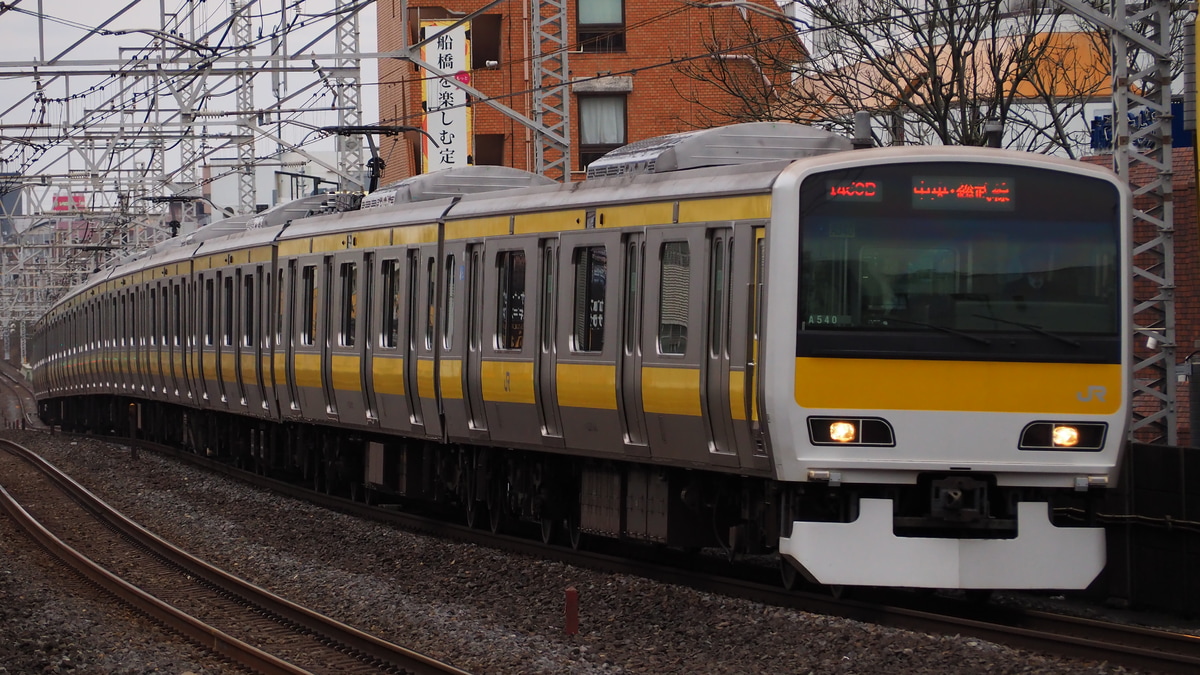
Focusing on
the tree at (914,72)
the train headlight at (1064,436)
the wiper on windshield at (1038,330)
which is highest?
the tree at (914,72)

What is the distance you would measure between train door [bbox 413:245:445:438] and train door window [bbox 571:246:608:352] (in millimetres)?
2583

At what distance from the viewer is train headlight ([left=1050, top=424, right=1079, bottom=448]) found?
383 inches

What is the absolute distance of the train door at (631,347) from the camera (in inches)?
447

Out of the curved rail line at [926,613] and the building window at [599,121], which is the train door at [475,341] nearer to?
the curved rail line at [926,613]

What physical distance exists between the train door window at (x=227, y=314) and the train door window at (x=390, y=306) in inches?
235

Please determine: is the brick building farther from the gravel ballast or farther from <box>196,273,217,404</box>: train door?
the gravel ballast

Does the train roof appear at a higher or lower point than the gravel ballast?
higher

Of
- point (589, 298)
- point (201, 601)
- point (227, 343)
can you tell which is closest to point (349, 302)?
point (201, 601)

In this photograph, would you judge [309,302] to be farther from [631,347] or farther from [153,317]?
[153,317]

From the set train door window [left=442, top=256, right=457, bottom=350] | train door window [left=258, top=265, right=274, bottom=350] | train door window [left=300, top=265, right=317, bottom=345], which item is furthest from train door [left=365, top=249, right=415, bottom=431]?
train door window [left=258, top=265, right=274, bottom=350]

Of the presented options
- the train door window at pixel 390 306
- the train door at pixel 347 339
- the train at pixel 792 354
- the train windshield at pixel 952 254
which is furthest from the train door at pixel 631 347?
the train door at pixel 347 339

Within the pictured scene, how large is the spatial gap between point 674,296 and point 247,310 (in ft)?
35.4

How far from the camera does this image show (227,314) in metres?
21.6

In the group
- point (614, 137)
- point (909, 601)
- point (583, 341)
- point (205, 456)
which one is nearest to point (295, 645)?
point (583, 341)
